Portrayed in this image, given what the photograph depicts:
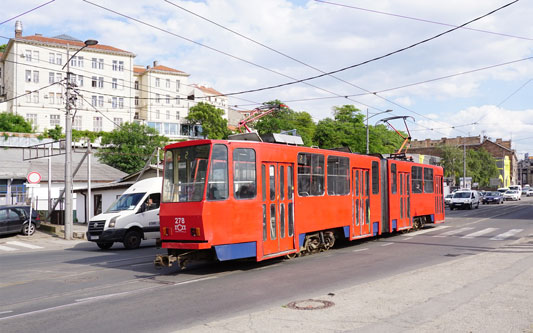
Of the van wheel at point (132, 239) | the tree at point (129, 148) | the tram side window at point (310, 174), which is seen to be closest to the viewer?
the tram side window at point (310, 174)

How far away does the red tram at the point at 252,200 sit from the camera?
10.6 meters

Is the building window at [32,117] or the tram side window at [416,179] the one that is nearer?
the tram side window at [416,179]

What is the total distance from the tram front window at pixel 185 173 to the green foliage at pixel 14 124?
5903 cm

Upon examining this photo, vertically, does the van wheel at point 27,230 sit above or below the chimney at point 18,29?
below

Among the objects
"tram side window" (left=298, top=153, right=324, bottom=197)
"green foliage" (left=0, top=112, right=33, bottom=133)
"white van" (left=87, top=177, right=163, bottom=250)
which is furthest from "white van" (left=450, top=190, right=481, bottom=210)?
"green foliage" (left=0, top=112, right=33, bottom=133)

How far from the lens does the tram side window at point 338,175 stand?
14.5 m

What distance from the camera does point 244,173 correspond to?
1110cm

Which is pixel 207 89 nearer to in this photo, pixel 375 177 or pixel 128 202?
pixel 128 202

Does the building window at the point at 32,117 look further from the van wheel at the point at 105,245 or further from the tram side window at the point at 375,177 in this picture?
the tram side window at the point at 375,177

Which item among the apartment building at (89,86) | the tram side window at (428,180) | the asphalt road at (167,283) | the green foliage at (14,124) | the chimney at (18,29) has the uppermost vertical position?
the chimney at (18,29)

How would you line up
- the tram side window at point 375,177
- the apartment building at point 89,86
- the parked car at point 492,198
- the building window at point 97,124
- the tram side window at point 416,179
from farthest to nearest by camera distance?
1. the building window at point 97,124
2. the apartment building at point 89,86
3. the parked car at point 492,198
4. the tram side window at point 416,179
5. the tram side window at point 375,177

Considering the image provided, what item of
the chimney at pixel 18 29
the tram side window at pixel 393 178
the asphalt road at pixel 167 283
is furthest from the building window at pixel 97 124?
the tram side window at pixel 393 178

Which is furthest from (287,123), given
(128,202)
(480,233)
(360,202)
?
(360,202)

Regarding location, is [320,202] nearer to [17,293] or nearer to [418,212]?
[17,293]
